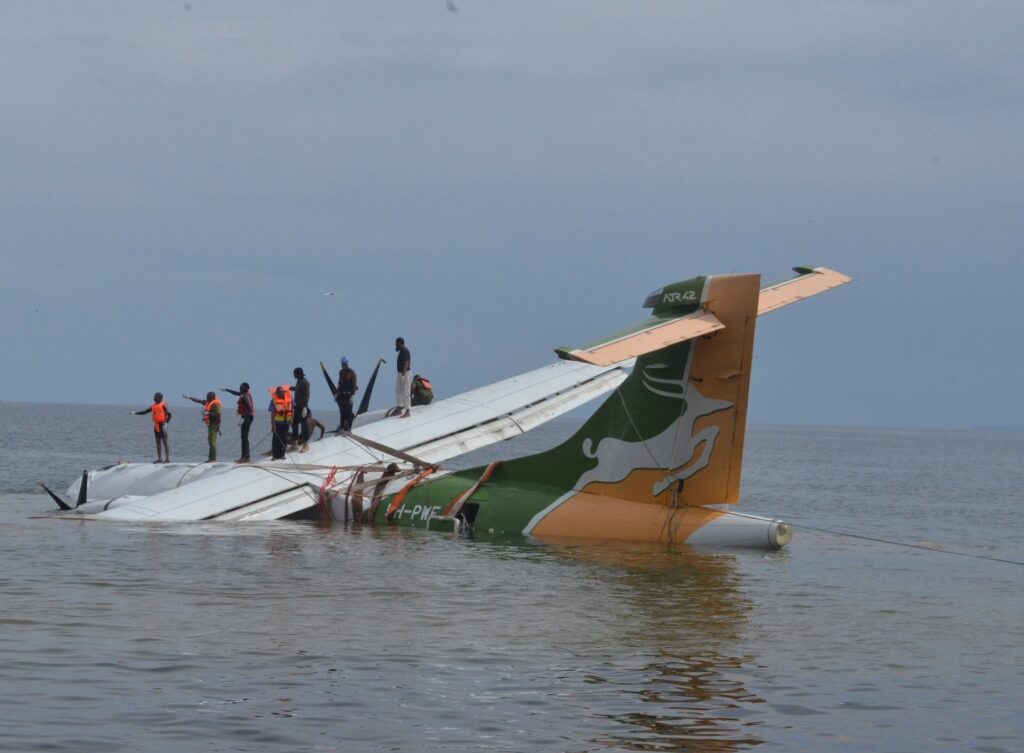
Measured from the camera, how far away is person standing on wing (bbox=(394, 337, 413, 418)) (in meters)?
26.3

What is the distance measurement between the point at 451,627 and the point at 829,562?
29.7 ft

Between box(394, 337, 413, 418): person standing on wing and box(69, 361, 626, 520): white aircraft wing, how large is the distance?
0.94ft

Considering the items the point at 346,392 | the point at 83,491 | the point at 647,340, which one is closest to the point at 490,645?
the point at 647,340

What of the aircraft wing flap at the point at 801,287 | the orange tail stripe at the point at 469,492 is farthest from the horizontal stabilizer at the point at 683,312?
the orange tail stripe at the point at 469,492

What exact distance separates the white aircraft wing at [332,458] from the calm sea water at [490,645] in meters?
0.64

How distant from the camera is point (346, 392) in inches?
1075

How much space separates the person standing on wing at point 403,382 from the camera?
1036 inches

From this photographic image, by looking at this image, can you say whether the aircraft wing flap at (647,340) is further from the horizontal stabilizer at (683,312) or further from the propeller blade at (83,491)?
the propeller blade at (83,491)

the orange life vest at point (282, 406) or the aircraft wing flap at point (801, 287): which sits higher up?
the aircraft wing flap at point (801, 287)

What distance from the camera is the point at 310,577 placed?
1641 centimetres

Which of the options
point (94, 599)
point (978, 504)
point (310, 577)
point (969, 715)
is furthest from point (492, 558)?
point (978, 504)

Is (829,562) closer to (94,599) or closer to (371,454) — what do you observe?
(371,454)

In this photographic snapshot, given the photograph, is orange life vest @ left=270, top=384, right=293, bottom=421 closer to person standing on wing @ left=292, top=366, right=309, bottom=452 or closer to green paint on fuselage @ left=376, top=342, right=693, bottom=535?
person standing on wing @ left=292, top=366, right=309, bottom=452

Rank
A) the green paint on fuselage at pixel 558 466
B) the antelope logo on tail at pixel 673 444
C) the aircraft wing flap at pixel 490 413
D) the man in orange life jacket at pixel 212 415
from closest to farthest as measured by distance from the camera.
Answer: the antelope logo on tail at pixel 673 444, the green paint on fuselage at pixel 558 466, the aircraft wing flap at pixel 490 413, the man in orange life jacket at pixel 212 415
